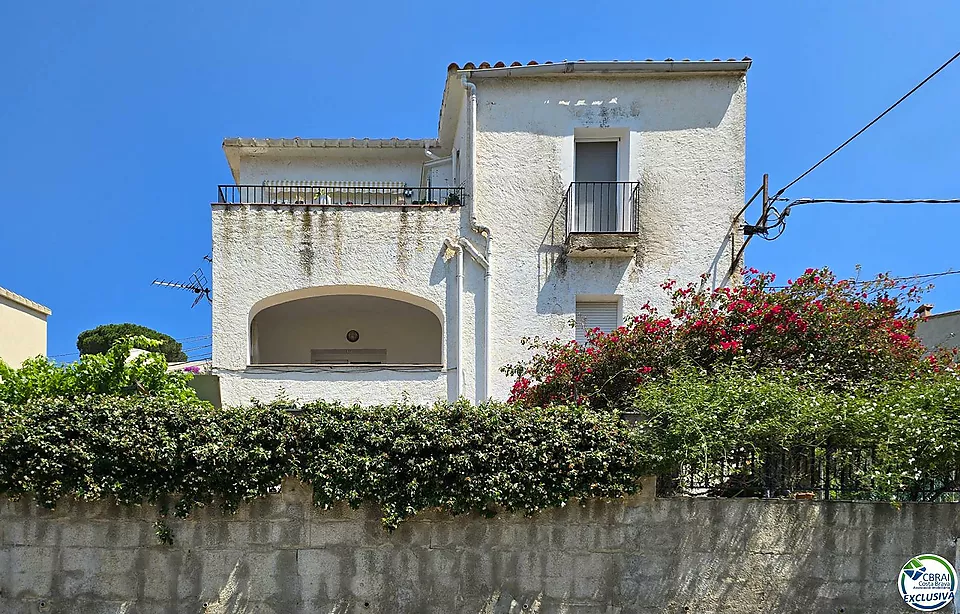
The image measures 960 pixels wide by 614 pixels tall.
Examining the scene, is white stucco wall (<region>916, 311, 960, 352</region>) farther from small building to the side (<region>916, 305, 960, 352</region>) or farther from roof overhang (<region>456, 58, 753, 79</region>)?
roof overhang (<region>456, 58, 753, 79</region>)

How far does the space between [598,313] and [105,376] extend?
6.98 meters

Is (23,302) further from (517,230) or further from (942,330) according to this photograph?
Result: (942,330)

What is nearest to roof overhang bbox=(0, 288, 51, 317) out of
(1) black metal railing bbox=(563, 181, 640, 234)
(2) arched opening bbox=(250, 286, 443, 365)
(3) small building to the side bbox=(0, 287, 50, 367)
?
(3) small building to the side bbox=(0, 287, 50, 367)

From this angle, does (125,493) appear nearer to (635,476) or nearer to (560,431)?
(560,431)

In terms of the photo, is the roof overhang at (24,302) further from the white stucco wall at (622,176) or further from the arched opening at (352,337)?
the white stucco wall at (622,176)

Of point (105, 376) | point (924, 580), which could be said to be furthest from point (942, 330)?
point (105, 376)

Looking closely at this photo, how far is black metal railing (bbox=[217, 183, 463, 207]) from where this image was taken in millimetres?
Result: 10477

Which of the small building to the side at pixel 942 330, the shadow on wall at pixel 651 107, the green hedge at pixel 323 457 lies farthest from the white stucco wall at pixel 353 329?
the small building to the side at pixel 942 330

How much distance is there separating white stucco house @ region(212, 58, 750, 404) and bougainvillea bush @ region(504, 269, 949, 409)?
2.78 m

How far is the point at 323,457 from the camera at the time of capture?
16.6ft

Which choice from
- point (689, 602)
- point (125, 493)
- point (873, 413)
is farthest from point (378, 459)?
point (873, 413)

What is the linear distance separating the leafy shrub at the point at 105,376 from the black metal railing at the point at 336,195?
387 cm

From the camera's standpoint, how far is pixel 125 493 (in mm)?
5027

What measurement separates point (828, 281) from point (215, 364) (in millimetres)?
8564
